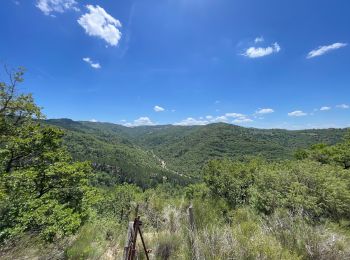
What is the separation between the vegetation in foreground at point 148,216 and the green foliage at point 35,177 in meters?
0.03

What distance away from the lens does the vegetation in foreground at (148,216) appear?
195 inches

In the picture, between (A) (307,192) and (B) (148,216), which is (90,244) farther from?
(A) (307,192)

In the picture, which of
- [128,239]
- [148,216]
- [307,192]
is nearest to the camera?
[128,239]

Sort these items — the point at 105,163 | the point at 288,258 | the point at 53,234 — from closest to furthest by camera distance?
the point at 288,258, the point at 53,234, the point at 105,163

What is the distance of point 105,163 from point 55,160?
404 feet

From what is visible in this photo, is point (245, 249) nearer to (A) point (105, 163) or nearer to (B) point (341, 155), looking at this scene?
(B) point (341, 155)

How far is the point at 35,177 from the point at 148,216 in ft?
17.6

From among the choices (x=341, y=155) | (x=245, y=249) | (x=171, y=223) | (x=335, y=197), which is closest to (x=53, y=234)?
(x=171, y=223)

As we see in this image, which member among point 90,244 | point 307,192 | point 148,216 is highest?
point 307,192

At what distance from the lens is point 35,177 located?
10.7 metres

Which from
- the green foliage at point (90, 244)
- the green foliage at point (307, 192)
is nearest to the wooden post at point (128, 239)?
the green foliage at point (90, 244)

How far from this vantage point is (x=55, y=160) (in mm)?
12625

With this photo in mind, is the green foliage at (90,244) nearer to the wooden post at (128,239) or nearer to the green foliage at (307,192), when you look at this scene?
the wooden post at (128,239)

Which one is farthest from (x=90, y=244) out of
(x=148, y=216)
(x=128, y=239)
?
(x=148, y=216)
